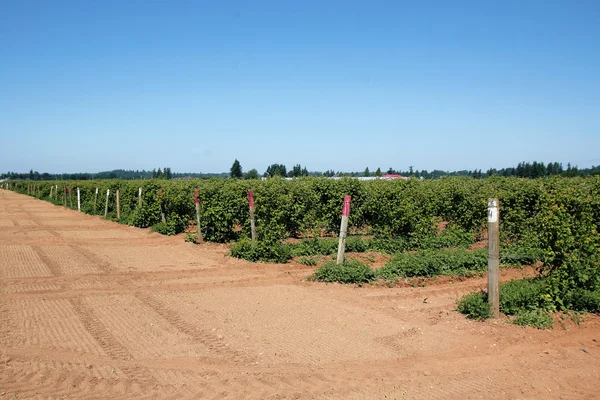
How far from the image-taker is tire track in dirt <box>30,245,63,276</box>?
11094 mm

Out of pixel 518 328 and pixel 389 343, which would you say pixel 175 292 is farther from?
pixel 518 328

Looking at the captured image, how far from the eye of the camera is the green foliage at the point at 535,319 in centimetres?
704

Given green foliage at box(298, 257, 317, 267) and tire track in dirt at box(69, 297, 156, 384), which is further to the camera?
→ green foliage at box(298, 257, 317, 267)

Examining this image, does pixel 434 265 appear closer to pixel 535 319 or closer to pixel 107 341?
pixel 535 319

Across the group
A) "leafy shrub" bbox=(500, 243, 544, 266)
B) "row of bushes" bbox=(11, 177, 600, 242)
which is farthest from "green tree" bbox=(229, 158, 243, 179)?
"leafy shrub" bbox=(500, 243, 544, 266)

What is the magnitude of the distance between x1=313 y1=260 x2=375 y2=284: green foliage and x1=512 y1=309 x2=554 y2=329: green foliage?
325 centimetres

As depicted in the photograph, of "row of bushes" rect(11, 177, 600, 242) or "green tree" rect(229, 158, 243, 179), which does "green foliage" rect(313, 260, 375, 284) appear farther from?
"green tree" rect(229, 158, 243, 179)

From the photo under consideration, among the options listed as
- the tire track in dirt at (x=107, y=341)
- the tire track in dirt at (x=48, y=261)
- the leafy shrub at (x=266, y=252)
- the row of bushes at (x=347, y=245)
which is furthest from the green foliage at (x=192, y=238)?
the tire track in dirt at (x=107, y=341)

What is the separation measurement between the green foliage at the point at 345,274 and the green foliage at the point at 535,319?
10.7 ft

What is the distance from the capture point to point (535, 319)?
7.15 m

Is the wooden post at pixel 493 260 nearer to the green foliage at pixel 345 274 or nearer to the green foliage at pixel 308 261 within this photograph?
the green foliage at pixel 345 274

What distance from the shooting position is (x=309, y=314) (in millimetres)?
7777

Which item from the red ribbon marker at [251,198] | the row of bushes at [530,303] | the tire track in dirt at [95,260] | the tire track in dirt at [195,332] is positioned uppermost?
the red ribbon marker at [251,198]

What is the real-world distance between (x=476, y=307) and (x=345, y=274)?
10.2 ft
